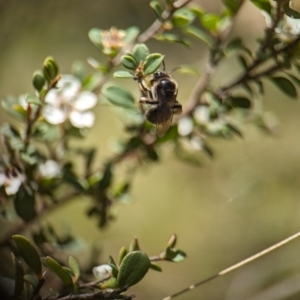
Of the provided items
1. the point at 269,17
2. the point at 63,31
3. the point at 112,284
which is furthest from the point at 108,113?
the point at 112,284

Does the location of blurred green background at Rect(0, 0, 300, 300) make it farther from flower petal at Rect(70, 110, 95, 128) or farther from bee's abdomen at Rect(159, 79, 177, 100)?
bee's abdomen at Rect(159, 79, 177, 100)

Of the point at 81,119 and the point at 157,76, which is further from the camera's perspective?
the point at 81,119

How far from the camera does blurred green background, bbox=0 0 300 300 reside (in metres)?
1.04

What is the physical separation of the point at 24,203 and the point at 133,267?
205 mm

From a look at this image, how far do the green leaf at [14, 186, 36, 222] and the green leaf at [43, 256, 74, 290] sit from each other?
14 cm

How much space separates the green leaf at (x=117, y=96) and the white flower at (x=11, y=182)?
151 mm

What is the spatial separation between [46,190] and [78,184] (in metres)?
0.05

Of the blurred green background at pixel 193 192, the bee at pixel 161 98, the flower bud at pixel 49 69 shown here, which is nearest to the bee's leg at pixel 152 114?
→ the bee at pixel 161 98

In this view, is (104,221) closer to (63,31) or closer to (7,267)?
(7,267)

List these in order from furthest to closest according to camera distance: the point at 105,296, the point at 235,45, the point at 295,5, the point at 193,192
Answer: the point at 193,192, the point at 235,45, the point at 295,5, the point at 105,296

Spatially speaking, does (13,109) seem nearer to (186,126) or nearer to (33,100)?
(33,100)

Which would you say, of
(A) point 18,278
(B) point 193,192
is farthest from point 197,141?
(B) point 193,192

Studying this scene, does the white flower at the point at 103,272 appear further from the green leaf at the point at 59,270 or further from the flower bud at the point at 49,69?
the flower bud at the point at 49,69

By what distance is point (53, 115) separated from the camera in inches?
25.1
